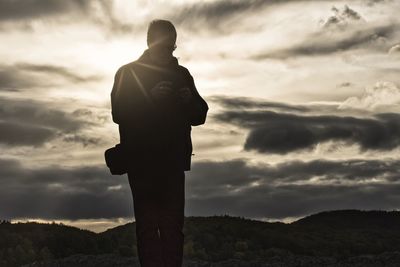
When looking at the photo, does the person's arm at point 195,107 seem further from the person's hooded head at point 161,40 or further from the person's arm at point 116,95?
the person's arm at point 116,95

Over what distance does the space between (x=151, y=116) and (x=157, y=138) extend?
228mm

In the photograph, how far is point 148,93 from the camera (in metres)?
7.47

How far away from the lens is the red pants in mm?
7254

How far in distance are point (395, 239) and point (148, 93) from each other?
16948mm

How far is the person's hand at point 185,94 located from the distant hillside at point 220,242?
7.63 m

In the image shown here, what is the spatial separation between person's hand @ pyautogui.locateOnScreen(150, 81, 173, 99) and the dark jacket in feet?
0.27

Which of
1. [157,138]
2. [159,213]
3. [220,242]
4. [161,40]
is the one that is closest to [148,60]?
[161,40]

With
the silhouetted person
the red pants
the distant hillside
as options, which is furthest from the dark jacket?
the distant hillside

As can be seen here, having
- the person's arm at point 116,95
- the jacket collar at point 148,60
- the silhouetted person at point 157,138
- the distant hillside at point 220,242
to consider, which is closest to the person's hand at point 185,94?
the silhouetted person at point 157,138

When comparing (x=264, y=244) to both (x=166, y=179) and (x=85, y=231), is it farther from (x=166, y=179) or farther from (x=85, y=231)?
(x=166, y=179)

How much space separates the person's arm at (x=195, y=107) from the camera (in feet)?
24.3

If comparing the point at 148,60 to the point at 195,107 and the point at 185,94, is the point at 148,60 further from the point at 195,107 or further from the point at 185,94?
the point at 195,107

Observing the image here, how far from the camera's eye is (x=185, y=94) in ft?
24.2

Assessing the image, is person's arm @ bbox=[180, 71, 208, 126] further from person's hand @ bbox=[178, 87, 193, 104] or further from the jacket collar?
the jacket collar
